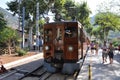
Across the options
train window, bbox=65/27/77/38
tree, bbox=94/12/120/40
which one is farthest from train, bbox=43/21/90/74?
tree, bbox=94/12/120/40

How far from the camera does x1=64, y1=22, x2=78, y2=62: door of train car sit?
17.0m

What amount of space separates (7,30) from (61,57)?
16.3 meters

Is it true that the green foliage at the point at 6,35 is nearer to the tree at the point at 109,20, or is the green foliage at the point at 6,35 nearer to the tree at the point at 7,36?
the tree at the point at 7,36

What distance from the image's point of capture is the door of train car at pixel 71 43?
1698cm

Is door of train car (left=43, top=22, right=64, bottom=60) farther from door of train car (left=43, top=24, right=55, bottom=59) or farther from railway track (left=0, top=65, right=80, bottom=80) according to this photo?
railway track (left=0, top=65, right=80, bottom=80)

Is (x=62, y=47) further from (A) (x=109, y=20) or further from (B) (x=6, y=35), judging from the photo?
(A) (x=109, y=20)

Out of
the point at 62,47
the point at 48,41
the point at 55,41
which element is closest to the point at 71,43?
the point at 62,47

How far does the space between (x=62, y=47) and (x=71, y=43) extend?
54cm

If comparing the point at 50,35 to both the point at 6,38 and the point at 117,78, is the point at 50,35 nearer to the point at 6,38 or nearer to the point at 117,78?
the point at 117,78

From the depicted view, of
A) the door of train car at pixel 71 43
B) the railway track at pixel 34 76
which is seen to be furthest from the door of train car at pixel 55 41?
the railway track at pixel 34 76

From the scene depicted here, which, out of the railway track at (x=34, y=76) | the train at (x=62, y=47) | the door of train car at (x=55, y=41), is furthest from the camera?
the door of train car at (x=55, y=41)

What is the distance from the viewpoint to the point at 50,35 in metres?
17.7

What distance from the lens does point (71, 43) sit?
56.2 feet

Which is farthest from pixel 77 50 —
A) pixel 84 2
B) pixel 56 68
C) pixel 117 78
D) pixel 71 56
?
pixel 84 2
